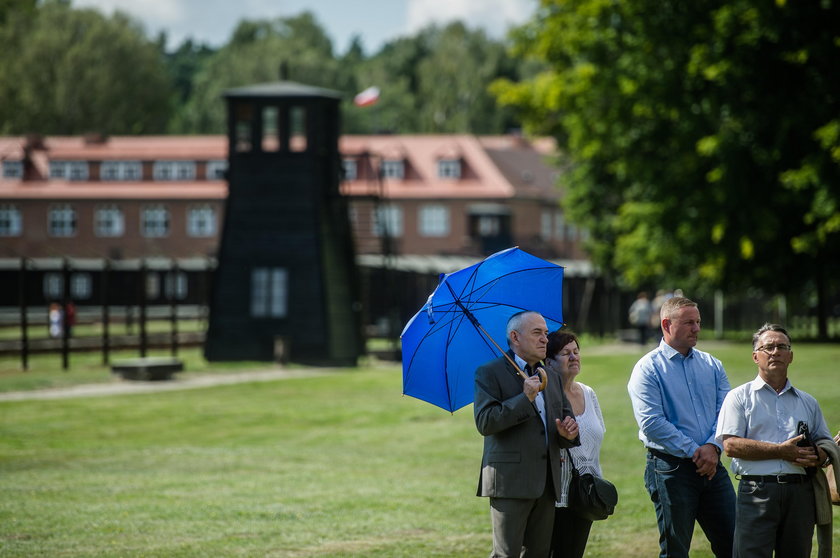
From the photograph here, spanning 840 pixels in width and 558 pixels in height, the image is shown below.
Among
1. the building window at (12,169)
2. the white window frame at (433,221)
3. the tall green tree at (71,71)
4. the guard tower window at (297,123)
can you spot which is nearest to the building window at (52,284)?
the building window at (12,169)

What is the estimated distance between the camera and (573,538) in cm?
821

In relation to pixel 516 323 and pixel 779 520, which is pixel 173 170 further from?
pixel 779 520

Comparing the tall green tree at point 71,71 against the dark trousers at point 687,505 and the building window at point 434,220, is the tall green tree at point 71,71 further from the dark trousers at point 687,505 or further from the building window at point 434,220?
the dark trousers at point 687,505

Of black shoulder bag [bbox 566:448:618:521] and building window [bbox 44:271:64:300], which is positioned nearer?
black shoulder bag [bbox 566:448:618:521]

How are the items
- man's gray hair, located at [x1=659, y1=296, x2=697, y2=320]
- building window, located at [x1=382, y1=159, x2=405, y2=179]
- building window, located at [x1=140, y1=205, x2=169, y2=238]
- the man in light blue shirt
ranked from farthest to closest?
building window, located at [x1=382, y1=159, x2=405, y2=179] → building window, located at [x1=140, y1=205, x2=169, y2=238] → man's gray hair, located at [x1=659, y1=296, x2=697, y2=320] → the man in light blue shirt

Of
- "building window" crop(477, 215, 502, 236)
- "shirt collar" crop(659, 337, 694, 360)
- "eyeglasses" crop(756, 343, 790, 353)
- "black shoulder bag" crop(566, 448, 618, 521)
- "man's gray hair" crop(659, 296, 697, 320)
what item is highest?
"building window" crop(477, 215, 502, 236)

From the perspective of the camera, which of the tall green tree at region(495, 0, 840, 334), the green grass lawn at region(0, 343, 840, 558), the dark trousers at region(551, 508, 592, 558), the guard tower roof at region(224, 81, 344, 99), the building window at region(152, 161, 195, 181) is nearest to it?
the dark trousers at region(551, 508, 592, 558)

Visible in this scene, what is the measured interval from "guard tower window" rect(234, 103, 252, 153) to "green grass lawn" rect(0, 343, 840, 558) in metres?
13.0

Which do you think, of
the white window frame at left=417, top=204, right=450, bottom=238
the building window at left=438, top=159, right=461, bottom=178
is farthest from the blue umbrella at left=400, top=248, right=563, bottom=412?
the building window at left=438, top=159, right=461, bottom=178

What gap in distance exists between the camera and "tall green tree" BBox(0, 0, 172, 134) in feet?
296

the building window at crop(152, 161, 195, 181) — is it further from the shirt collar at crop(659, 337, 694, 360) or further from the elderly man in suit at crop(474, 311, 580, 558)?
the elderly man in suit at crop(474, 311, 580, 558)

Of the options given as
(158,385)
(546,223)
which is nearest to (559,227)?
(546,223)

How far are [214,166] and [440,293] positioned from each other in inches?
3120

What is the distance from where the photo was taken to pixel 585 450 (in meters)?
8.23
